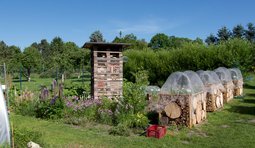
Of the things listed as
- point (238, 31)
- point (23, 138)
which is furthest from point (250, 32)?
point (23, 138)

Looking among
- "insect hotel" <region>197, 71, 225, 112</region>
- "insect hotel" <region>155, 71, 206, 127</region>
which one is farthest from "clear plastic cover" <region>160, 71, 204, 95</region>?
"insect hotel" <region>197, 71, 225, 112</region>

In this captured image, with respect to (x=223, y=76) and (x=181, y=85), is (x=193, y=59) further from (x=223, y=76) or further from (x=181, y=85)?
(x=181, y=85)

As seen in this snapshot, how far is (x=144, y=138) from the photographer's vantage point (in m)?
7.67

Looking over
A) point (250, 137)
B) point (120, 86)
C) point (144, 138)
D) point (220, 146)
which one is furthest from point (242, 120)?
point (120, 86)

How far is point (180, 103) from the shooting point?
29.4 ft

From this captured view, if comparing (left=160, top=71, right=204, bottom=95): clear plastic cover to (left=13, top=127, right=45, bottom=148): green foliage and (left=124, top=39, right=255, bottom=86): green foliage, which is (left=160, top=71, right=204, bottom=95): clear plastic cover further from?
(left=124, top=39, right=255, bottom=86): green foliage

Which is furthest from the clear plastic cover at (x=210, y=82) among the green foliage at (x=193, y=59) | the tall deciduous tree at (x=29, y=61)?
the tall deciduous tree at (x=29, y=61)

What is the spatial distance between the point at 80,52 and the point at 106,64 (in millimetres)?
32533

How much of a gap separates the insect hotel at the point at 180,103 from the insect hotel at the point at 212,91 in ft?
6.45

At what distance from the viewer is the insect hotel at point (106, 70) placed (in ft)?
40.7

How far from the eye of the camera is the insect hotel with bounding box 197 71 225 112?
1180 centimetres

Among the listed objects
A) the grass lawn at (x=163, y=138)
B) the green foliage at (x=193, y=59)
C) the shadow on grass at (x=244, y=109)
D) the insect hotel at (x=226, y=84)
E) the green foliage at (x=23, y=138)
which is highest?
the green foliage at (x=193, y=59)

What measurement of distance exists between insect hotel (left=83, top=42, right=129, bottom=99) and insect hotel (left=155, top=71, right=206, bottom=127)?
322 centimetres

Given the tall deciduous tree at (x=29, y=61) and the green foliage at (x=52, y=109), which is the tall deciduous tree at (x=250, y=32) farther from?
the green foliage at (x=52, y=109)
